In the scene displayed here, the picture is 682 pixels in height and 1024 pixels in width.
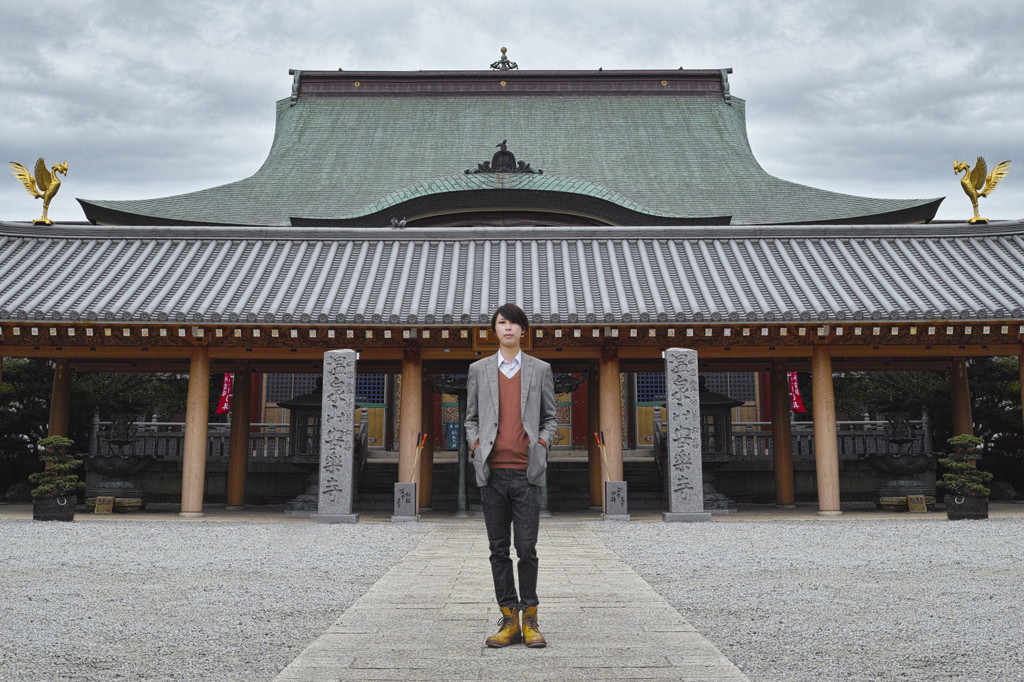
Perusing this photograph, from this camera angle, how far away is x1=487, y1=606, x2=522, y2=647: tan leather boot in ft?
13.9

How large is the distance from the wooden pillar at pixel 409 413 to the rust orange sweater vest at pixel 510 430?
8114 mm

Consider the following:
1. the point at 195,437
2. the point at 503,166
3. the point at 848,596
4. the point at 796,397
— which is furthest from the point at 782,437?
the point at 195,437

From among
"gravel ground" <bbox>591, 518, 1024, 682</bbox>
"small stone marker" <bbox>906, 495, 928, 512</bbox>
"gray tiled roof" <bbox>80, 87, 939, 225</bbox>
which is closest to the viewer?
"gravel ground" <bbox>591, 518, 1024, 682</bbox>

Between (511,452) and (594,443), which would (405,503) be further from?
(511,452)

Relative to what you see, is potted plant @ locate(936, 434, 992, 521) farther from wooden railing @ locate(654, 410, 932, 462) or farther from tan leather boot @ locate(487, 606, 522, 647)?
tan leather boot @ locate(487, 606, 522, 647)

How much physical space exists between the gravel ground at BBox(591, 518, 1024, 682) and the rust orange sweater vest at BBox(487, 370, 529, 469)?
60.7 inches

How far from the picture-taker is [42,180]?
47.6ft

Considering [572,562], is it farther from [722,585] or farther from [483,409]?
[483,409]

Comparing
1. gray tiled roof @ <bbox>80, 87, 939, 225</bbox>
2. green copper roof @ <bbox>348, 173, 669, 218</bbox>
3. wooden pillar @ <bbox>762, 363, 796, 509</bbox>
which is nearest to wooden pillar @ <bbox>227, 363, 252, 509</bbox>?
green copper roof @ <bbox>348, 173, 669, 218</bbox>

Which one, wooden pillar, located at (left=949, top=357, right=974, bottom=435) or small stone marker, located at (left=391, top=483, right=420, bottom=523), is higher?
wooden pillar, located at (left=949, top=357, right=974, bottom=435)

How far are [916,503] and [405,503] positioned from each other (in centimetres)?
871

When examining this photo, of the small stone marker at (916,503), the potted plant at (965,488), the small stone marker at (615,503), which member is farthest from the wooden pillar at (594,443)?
the potted plant at (965,488)

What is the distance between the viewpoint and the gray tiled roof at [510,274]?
1195 centimetres

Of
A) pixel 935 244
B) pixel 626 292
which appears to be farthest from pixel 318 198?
pixel 935 244
